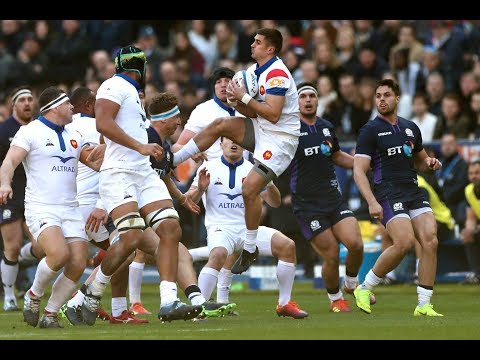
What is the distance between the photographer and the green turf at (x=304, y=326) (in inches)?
459

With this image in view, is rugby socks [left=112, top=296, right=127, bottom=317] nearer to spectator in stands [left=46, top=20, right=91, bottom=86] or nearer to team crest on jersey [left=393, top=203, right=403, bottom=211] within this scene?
team crest on jersey [left=393, top=203, right=403, bottom=211]

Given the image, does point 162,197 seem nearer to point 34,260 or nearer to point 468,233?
point 34,260

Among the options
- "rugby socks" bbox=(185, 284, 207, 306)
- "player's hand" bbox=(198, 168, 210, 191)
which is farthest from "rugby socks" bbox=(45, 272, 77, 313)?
"player's hand" bbox=(198, 168, 210, 191)

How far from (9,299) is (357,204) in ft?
22.5

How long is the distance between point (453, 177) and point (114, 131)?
10063mm

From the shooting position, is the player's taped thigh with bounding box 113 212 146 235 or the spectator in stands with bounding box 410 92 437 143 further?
the spectator in stands with bounding box 410 92 437 143

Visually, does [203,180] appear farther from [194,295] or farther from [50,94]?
[50,94]

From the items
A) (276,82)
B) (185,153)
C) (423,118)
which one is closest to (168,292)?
(185,153)

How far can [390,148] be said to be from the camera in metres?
14.6

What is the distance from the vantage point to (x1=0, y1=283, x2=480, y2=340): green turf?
11664 mm

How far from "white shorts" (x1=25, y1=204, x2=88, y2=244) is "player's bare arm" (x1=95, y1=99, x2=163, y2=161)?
1104 millimetres

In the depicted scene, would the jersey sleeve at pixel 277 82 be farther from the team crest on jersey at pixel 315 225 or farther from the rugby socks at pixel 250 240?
the team crest on jersey at pixel 315 225

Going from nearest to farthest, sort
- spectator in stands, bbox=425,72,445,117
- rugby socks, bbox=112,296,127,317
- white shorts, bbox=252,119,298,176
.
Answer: white shorts, bbox=252,119,298,176 < rugby socks, bbox=112,296,127,317 < spectator in stands, bbox=425,72,445,117

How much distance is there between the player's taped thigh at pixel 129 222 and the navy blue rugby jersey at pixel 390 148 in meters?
3.20
